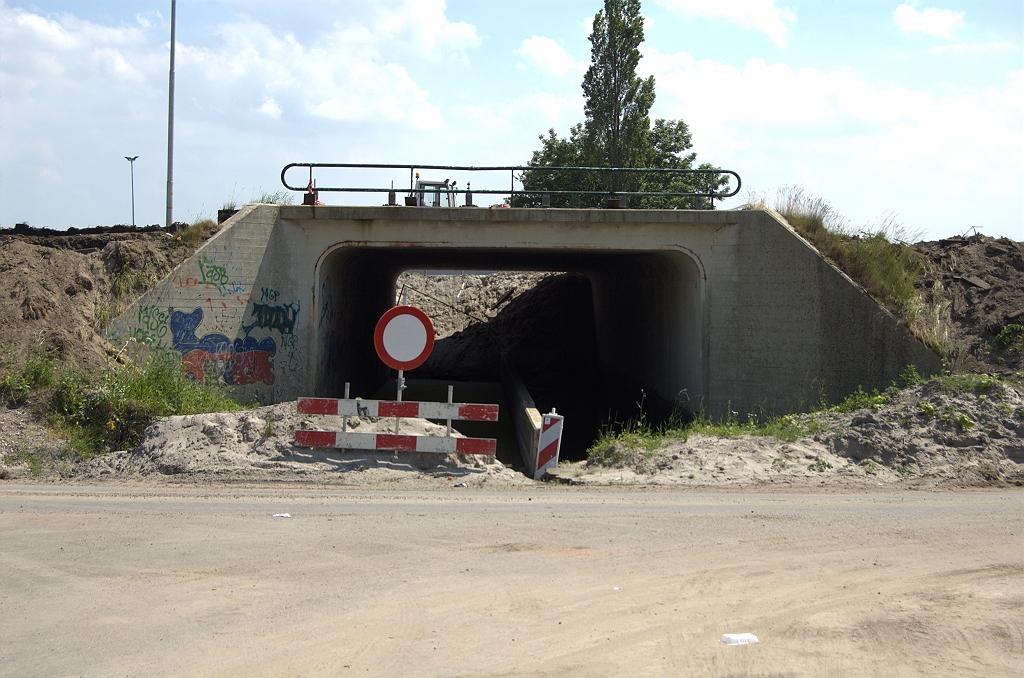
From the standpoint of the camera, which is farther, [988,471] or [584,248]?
[584,248]

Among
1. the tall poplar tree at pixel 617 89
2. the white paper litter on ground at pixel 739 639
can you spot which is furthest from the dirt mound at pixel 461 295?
the white paper litter on ground at pixel 739 639

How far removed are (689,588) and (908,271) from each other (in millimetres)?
11047

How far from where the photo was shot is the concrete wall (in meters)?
13.0

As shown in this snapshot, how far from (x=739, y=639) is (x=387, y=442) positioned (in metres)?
5.46

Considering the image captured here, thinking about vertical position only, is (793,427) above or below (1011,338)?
below

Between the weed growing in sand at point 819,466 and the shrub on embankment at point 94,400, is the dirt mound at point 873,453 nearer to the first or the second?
the weed growing in sand at point 819,466

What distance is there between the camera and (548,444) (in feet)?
31.6

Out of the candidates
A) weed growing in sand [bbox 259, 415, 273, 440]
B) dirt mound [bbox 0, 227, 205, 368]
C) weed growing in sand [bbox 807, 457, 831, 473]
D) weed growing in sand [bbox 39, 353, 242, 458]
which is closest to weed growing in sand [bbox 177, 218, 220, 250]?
dirt mound [bbox 0, 227, 205, 368]

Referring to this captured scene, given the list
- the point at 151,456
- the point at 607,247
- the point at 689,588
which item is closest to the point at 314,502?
the point at 151,456

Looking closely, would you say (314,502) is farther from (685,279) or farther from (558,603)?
(685,279)

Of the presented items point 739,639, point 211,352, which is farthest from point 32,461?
point 739,639

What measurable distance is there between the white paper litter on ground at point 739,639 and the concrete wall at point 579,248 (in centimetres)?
934

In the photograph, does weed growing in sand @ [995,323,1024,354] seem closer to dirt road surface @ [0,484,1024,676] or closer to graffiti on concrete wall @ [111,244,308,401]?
dirt road surface @ [0,484,1024,676]

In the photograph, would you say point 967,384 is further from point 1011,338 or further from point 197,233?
point 197,233
